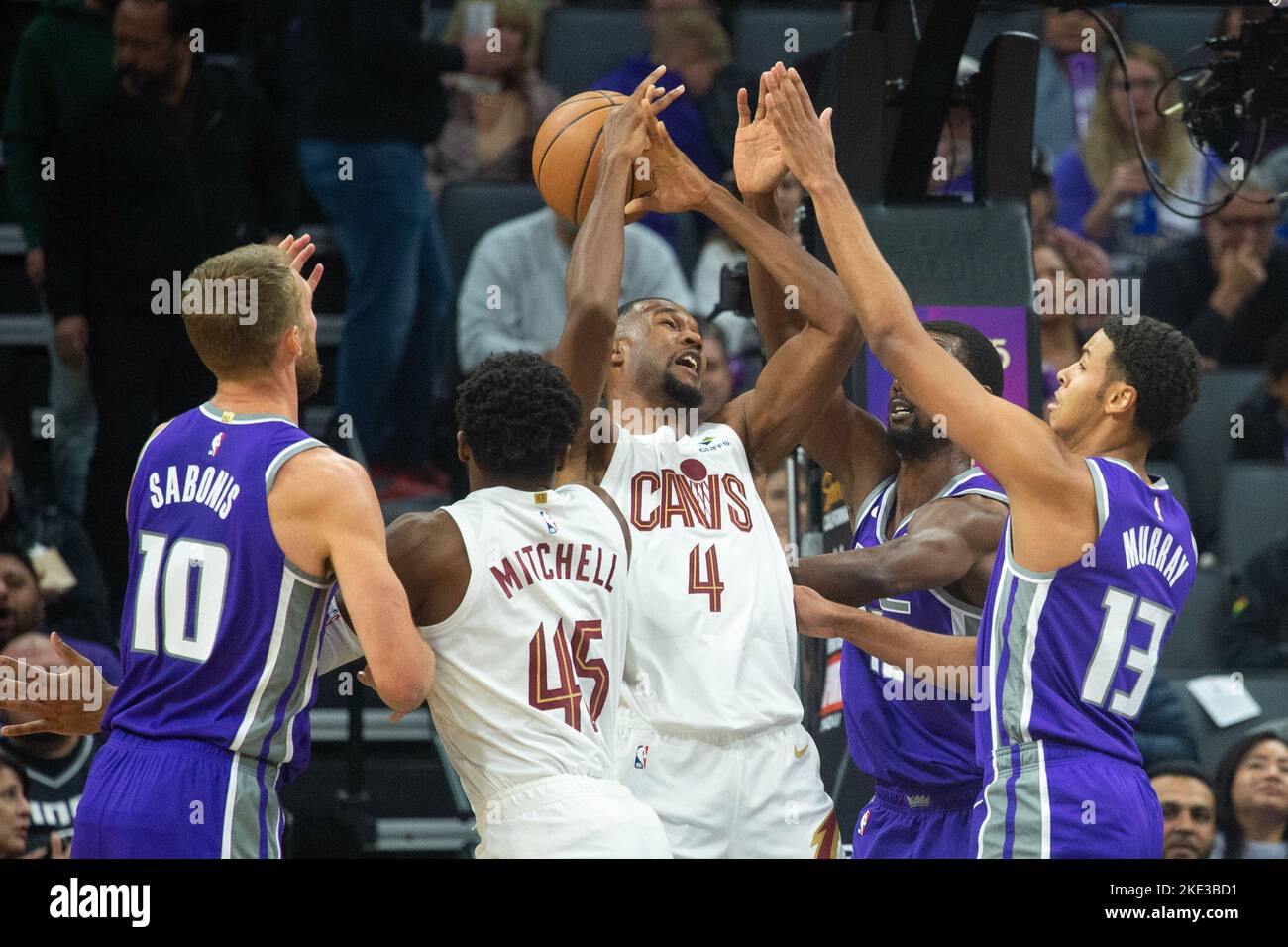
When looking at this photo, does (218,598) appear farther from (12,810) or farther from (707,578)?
(12,810)

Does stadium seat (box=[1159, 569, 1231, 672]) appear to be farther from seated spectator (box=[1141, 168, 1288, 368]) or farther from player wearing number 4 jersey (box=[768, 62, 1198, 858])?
player wearing number 4 jersey (box=[768, 62, 1198, 858])

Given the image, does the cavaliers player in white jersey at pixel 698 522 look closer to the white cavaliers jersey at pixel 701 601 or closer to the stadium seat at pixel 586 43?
the white cavaliers jersey at pixel 701 601

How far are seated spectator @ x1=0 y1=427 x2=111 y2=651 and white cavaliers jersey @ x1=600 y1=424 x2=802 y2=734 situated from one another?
2648mm

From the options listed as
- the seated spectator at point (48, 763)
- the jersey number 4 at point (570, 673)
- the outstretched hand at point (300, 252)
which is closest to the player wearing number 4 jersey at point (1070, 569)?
the jersey number 4 at point (570, 673)

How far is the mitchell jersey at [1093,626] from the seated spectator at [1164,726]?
2506 mm

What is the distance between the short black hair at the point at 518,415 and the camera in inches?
149

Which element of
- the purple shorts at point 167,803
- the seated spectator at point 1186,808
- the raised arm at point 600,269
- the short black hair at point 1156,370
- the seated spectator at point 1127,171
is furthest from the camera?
the seated spectator at point 1127,171

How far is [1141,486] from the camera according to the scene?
3943mm

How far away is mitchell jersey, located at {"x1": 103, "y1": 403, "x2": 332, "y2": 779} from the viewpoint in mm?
3590

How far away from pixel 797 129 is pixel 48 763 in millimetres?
3372

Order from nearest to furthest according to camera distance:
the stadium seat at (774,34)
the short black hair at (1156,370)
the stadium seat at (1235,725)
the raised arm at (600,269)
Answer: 1. the short black hair at (1156,370)
2. the raised arm at (600,269)
3. the stadium seat at (1235,725)
4. the stadium seat at (774,34)

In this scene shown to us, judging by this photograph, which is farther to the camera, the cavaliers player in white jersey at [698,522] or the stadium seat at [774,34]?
the stadium seat at [774,34]

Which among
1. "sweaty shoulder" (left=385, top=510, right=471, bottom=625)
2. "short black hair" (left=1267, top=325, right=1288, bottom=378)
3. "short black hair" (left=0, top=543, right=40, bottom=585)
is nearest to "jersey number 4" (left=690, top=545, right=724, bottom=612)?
"sweaty shoulder" (left=385, top=510, right=471, bottom=625)
